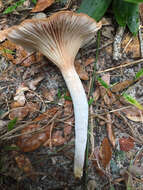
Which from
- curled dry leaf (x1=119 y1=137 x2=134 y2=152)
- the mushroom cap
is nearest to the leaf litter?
curled dry leaf (x1=119 y1=137 x2=134 y2=152)

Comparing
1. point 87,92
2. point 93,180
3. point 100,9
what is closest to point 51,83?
point 87,92

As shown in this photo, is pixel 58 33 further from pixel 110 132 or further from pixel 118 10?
pixel 110 132

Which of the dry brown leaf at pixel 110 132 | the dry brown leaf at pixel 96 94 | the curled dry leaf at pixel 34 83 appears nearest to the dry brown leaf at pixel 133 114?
the dry brown leaf at pixel 110 132

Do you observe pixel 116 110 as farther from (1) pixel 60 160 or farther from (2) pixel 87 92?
(1) pixel 60 160

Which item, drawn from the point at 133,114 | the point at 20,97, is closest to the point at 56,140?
the point at 20,97

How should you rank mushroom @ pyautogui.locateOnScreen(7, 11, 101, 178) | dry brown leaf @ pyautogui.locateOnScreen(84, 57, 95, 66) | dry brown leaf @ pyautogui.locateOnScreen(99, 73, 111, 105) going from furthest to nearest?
dry brown leaf @ pyautogui.locateOnScreen(84, 57, 95, 66) < dry brown leaf @ pyautogui.locateOnScreen(99, 73, 111, 105) < mushroom @ pyautogui.locateOnScreen(7, 11, 101, 178)

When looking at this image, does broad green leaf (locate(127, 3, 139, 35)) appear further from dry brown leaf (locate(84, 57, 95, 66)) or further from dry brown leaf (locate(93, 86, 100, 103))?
dry brown leaf (locate(93, 86, 100, 103))
